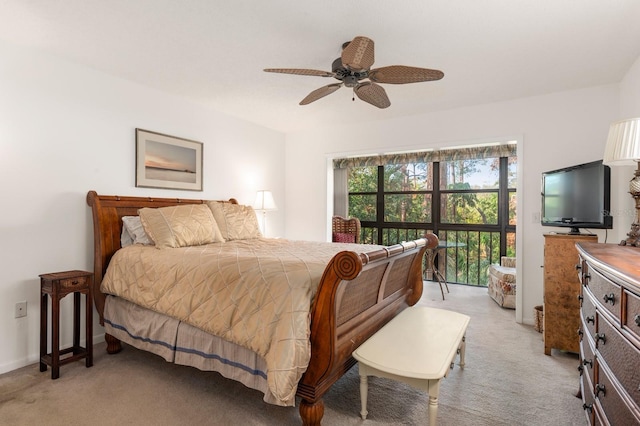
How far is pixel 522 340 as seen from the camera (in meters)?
3.11

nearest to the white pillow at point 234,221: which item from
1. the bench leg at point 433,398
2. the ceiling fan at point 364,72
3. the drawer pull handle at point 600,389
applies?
the ceiling fan at point 364,72

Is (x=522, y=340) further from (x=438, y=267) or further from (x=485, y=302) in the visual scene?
(x=438, y=267)

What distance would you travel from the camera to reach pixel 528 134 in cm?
365

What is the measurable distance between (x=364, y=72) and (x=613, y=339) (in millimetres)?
2027

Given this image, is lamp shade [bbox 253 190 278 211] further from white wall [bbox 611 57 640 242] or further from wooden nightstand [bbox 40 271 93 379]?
white wall [bbox 611 57 640 242]

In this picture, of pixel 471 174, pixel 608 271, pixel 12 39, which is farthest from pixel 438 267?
pixel 12 39

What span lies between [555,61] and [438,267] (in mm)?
3454

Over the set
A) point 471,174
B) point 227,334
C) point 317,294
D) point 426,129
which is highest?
point 426,129

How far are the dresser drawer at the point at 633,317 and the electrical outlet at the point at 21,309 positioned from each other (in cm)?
366

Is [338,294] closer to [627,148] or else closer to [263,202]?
[627,148]

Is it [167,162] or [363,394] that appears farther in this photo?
[167,162]

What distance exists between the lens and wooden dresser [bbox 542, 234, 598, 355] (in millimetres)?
2713

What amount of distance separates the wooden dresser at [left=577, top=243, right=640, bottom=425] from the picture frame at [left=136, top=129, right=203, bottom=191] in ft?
11.9

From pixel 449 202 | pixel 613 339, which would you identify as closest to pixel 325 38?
pixel 613 339
